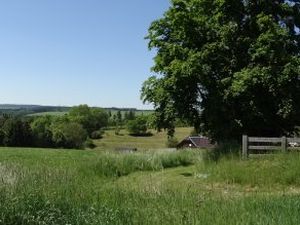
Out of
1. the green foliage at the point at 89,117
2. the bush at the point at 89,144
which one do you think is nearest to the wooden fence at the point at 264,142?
the bush at the point at 89,144

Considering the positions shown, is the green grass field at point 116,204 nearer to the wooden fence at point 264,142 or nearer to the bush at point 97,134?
the wooden fence at point 264,142

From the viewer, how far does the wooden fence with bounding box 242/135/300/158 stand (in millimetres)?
23203

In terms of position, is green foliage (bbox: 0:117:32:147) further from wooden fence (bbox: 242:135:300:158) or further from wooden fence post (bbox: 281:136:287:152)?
wooden fence post (bbox: 281:136:287:152)

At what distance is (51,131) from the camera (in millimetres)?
97812

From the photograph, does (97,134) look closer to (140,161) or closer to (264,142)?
(140,161)

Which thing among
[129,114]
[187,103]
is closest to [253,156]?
[187,103]

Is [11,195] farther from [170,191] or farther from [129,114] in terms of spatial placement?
[129,114]


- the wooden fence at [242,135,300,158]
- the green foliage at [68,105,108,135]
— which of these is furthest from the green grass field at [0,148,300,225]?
the green foliage at [68,105,108,135]

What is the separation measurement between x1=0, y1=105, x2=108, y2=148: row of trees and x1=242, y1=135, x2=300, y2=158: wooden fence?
220ft

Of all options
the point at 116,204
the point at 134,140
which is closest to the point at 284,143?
the point at 116,204

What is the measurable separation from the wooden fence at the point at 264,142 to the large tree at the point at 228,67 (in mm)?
2803

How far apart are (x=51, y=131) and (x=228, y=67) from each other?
2876 inches

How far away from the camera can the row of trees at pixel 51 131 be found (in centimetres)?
8781

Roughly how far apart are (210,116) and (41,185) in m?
17.7
